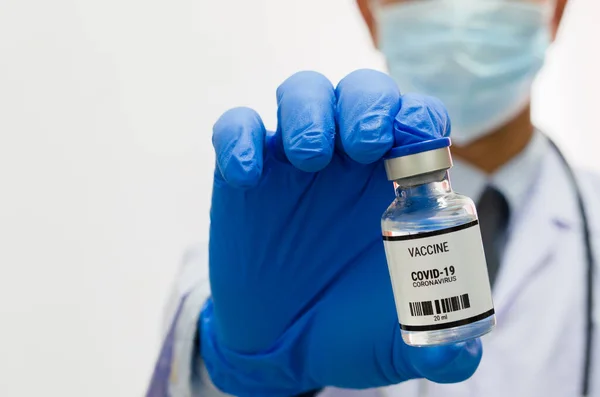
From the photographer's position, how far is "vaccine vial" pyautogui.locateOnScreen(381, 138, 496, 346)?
554mm

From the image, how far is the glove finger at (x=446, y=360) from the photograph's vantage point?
26.2 inches

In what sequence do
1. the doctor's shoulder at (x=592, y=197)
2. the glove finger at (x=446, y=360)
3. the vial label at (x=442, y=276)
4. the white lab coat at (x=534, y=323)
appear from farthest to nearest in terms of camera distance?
the doctor's shoulder at (x=592, y=197), the white lab coat at (x=534, y=323), the glove finger at (x=446, y=360), the vial label at (x=442, y=276)

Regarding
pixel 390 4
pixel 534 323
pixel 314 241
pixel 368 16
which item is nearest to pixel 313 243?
pixel 314 241

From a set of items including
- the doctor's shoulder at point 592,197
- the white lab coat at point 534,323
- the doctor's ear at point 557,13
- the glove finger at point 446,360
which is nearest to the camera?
the glove finger at point 446,360

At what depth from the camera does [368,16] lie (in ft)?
4.35

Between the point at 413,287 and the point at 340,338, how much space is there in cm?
21

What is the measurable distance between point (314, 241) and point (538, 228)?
0.49m

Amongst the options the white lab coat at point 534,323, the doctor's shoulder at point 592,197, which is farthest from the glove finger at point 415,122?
the doctor's shoulder at point 592,197

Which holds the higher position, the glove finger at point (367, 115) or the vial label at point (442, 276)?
the glove finger at point (367, 115)

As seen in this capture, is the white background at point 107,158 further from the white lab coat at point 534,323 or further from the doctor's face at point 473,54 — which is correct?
the doctor's face at point 473,54

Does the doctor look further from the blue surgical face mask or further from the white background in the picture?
the white background

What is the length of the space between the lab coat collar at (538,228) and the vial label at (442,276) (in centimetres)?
48

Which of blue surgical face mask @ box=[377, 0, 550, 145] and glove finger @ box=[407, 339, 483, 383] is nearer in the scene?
glove finger @ box=[407, 339, 483, 383]

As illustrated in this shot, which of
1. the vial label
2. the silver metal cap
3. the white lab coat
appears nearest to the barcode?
the vial label
